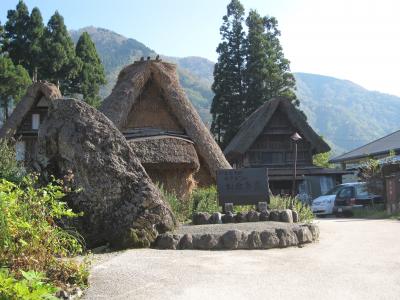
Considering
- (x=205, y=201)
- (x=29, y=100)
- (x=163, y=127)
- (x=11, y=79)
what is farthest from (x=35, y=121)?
(x=205, y=201)

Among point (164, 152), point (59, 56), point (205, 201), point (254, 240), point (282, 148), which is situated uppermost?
point (59, 56)

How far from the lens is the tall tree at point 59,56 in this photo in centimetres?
3556

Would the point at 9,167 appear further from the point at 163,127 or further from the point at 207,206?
the point at 163,127

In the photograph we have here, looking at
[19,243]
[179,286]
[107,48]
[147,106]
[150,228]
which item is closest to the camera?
[19,243]

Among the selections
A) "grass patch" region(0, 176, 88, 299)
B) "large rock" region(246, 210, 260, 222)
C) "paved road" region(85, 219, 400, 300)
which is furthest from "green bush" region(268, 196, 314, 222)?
"grass patch" region(0, 176, 88, 299)

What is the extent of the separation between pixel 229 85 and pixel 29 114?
1486 centimetres

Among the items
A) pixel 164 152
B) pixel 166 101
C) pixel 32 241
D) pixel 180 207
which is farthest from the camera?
pixel 166 101

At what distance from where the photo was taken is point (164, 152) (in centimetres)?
1362

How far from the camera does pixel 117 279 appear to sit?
5.41 m

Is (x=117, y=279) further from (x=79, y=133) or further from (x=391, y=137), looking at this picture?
(x=391, y=137)

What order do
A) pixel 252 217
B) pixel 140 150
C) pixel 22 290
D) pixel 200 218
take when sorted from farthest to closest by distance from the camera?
pixel 140 150 < pixel 252 217 < pixel 200 218 < pixel 22 290

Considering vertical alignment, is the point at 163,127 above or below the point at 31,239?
above

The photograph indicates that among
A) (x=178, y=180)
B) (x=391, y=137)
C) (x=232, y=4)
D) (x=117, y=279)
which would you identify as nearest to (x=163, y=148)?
(x=178, y=180)

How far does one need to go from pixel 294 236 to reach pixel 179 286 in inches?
144
